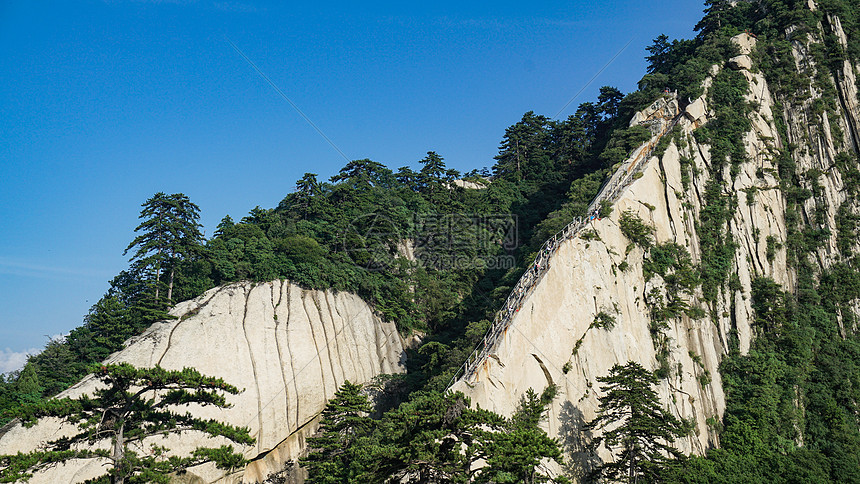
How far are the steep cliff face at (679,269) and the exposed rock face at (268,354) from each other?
13.9m

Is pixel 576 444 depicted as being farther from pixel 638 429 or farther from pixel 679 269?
pixel 679 269

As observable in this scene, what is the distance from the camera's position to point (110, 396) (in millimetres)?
18188

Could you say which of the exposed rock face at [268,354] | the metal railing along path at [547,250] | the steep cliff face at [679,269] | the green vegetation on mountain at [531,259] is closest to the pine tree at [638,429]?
the green vegetation on mountain at [531,259]

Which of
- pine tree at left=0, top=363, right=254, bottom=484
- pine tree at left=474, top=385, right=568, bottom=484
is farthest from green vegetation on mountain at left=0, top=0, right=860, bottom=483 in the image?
pine tree at left=0, top=363, right=254, bottom=484

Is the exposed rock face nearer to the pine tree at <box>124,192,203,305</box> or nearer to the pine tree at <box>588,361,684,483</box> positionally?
the pine tree at <box>124,192,203,305</box>

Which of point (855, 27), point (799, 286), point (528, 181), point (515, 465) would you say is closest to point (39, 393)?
point (515, 465)

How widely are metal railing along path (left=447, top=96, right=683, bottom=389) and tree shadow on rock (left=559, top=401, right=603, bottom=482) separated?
5.50m

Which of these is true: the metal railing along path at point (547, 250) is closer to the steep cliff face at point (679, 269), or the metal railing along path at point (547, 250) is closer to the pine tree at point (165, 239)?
the steep cliff face at point (679, 269)

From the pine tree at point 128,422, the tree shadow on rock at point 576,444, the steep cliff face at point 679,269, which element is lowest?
the tree shadow on rock at point 576,444

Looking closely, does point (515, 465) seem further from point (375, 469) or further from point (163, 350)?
point (163, 350)

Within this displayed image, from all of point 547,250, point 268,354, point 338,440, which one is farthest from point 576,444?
point 268,354

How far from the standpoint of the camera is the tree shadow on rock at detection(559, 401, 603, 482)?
2911 centimetres

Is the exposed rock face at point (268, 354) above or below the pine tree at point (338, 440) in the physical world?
above

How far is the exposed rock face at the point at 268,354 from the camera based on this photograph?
111 ft
